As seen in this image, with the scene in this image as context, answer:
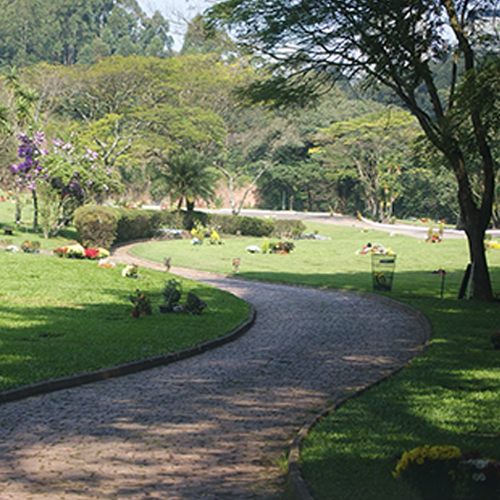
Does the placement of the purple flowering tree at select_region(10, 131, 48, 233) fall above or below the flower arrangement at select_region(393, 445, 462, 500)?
above

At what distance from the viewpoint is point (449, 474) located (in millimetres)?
4297

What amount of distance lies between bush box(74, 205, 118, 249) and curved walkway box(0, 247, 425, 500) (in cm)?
2073

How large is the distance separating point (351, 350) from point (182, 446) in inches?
221

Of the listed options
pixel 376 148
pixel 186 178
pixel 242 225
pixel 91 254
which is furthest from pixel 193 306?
pixel 376 148

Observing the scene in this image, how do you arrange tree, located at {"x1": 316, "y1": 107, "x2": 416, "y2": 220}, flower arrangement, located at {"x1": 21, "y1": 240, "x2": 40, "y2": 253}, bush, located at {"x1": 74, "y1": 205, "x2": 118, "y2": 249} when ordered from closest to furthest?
flower arrangement, located at {"x1": 21, "y1": 240, "x2": 40, "y2": 253}, bush, located at {"x1": 74, "y1": 205, "x2": 118, "y2": 249}, tree, located at {"x1": 316, "y1": 107, "x2": 416, "y2": 220}

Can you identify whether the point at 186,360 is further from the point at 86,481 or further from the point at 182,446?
the point at 86,481

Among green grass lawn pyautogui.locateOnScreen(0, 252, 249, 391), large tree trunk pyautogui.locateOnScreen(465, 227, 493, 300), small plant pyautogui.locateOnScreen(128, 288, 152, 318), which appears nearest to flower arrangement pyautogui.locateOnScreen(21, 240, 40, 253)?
green grass lawn pyautogui.locateOnScreen(0, 252, 249, 391)

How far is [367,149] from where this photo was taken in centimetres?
6781

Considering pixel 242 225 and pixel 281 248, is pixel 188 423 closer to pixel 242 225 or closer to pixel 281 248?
pixel 281 248

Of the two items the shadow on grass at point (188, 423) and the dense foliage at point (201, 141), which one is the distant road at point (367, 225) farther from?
the shadow on grass at point (188, 423)

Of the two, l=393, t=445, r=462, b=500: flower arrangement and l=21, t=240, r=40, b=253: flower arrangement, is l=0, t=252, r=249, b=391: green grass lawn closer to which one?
l=393, t=445, r=462, b=500: flower arrangement

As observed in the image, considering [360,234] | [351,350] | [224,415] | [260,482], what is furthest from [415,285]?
[360,234]

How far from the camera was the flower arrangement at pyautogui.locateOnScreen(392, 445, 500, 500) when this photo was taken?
13.6 ft

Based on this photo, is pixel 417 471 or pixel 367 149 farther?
pixel 367 149
